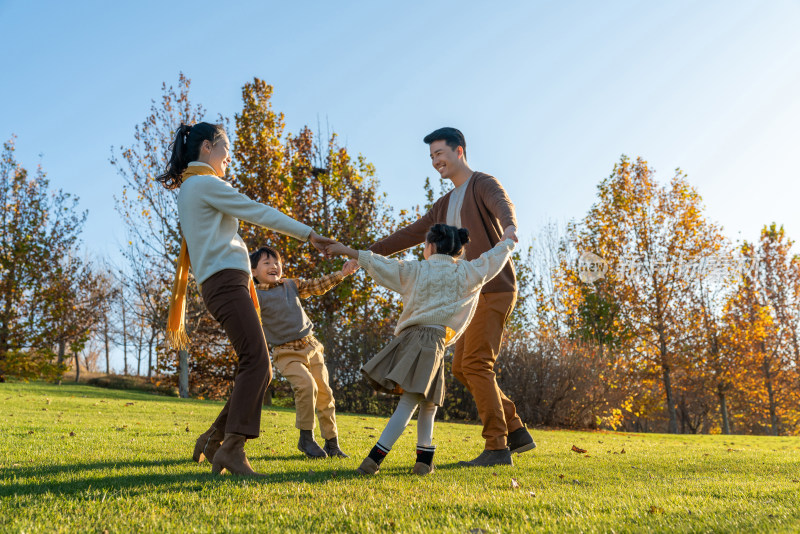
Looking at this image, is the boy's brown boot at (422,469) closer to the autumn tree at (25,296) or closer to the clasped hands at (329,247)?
the clasped hands at (329,247)

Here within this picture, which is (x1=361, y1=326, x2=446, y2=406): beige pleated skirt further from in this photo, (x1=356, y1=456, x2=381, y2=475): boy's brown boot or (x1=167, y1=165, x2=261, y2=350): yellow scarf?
(x1=167, y1=165, x2=261, y2=350): yellow scarf

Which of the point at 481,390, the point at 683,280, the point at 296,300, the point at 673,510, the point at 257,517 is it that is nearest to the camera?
the point at 257,517

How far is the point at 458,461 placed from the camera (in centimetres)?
445

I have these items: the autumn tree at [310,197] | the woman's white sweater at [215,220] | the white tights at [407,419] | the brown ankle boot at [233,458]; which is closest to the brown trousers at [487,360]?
the white tights at [407,419]

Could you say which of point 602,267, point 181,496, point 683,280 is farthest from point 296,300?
point 683,280

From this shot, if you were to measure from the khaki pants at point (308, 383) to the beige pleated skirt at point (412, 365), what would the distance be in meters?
1.10

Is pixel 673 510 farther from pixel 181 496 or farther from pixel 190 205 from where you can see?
pixel 190 205

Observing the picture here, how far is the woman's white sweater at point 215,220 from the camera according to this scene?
11.3ft

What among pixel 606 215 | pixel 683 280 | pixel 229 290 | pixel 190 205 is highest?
pixel 606 215

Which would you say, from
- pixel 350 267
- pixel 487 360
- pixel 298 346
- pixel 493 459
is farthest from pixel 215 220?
pixel 493 459

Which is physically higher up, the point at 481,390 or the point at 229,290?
the point at 229,290

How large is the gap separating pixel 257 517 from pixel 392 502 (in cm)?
63

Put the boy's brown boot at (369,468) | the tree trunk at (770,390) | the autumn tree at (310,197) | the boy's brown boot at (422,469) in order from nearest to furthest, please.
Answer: the boy's brown boot at (369,468)
the boy's brown boot at (422,469)
the autumn tree at (310,197)
the tree trunk at (770,390)

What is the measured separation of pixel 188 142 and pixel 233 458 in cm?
205
